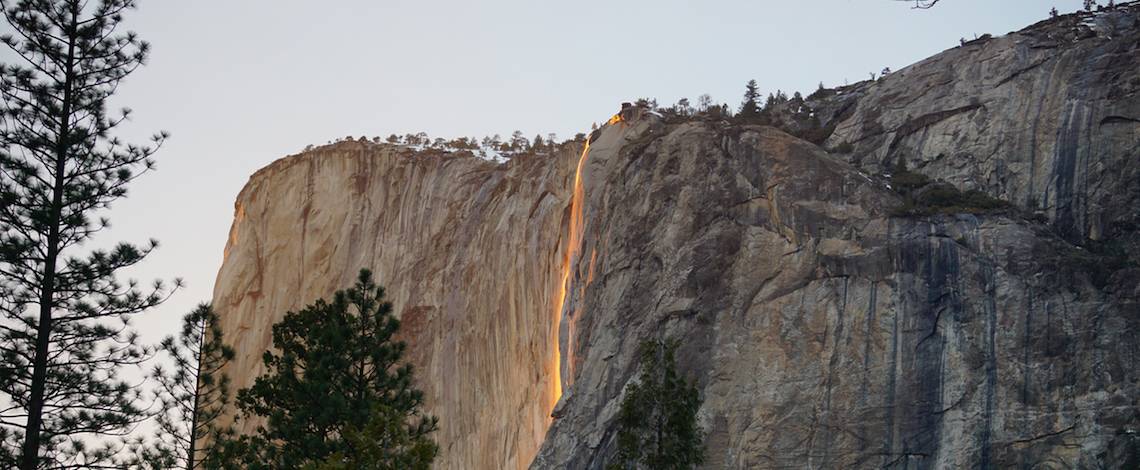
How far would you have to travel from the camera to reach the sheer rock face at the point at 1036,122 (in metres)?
40.8

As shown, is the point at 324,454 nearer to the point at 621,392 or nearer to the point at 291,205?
Result: the point at 621,392

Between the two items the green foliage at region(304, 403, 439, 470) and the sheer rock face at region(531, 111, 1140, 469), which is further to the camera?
the sheer rock face at region(531, 111, 1140, 469)

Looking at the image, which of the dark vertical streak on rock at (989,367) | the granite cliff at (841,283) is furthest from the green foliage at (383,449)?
the dark vertical streak on rock at (989,367)

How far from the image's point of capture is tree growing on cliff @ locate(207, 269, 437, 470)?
792 inches

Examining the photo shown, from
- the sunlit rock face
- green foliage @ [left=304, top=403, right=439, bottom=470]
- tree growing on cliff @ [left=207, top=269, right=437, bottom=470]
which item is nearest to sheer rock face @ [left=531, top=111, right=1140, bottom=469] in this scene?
the sunlit rock face

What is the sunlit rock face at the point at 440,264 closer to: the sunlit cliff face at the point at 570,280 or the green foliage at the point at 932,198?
the sunlit cliff face at the point at 570,280

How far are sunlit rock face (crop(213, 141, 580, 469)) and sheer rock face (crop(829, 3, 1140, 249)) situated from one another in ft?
58.0

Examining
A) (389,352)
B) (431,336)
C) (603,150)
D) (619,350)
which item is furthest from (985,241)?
(431,336)

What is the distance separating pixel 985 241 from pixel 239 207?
51707 millimetres

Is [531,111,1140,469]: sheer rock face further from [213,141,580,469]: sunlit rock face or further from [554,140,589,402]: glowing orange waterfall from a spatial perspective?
[213,141,580,469]: sunlit rock face

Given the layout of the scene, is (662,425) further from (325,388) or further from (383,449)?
(383,449)

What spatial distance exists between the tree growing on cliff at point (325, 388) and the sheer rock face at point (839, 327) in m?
15.5

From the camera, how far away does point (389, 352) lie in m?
21.5

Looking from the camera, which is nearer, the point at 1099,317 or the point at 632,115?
the point at 1099,317
